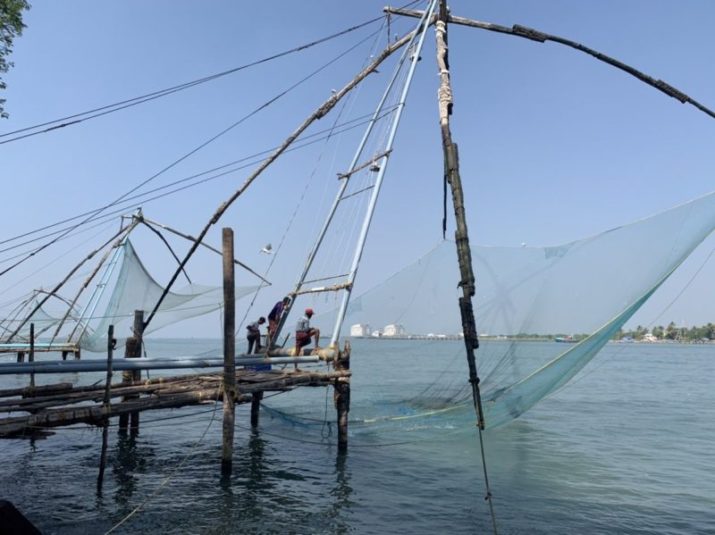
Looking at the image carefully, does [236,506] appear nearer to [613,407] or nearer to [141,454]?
[141,454]

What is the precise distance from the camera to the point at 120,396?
34.2 ft

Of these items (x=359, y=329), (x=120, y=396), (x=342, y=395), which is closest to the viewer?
(x=120, y=396)

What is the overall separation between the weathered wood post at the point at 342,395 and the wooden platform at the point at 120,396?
132 millimetres

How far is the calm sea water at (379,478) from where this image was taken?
855 cm

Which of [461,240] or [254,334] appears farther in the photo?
[254,334]

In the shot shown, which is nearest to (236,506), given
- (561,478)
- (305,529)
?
(305,529)

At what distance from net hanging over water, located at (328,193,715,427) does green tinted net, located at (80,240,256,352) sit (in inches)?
362

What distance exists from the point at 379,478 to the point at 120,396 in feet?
17.8

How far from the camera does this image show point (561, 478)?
38.2 feet

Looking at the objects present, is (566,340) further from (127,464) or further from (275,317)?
(127,464)

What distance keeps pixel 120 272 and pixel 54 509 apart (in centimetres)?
1131

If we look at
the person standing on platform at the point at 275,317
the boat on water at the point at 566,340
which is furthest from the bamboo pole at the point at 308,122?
the boat on water at the point at 566,340

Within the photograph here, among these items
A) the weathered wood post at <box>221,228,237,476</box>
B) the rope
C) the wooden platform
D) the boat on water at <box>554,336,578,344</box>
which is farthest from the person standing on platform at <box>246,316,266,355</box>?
the boat on water at <box>554,336,578,344</box>

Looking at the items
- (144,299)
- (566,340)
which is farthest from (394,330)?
(144,299)
